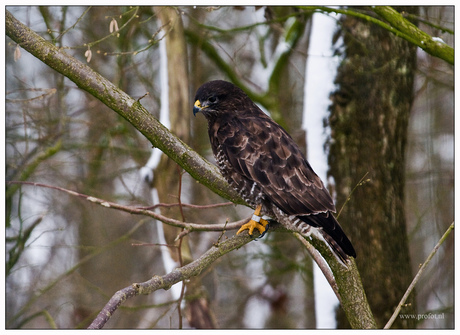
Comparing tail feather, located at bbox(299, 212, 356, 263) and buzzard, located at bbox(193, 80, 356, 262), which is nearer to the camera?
tail feather, located at bbox(299, 212, 356, 263)

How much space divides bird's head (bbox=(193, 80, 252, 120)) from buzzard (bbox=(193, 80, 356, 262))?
0.40ft

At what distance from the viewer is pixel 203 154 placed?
21.6ft

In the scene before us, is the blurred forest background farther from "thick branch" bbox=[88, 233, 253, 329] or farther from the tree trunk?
"thick branch" bbox=[88, 233, 253, 329]

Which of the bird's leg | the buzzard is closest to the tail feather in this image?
the buzzard

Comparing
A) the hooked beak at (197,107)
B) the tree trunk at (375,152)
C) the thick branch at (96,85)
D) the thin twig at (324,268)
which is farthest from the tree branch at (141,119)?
the tree trunk at (375,152)

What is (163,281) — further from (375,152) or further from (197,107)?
(375,152)

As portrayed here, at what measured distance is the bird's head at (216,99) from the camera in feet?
13.4

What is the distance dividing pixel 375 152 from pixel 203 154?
7.62ft

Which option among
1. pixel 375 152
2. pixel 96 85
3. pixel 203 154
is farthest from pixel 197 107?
pixel 203 154

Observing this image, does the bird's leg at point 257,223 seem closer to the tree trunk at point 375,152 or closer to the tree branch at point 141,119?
the tree branch at point 141,119

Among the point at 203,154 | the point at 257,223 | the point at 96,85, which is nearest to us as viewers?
the point at 96,85

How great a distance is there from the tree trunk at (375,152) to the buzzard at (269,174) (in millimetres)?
1520

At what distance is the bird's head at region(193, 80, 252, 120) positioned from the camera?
4074mm
